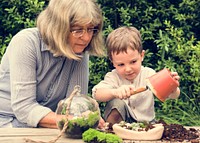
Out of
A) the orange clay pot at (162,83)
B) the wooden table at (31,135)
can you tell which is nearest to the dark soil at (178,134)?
the orange clay pot at (162,83)

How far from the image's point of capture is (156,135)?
3330 mm

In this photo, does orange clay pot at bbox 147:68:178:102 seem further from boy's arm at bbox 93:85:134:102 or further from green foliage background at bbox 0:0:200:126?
green foliage background at bbox 0:0:200:126

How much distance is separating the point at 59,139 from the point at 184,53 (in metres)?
2.55

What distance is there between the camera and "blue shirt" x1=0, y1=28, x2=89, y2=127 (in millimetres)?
3805

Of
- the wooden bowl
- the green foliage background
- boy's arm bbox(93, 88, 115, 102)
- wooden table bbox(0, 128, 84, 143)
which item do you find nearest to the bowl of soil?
the wooden bowl

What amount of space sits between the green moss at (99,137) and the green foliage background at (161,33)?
234 cm

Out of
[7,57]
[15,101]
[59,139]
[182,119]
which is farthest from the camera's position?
[182,119]

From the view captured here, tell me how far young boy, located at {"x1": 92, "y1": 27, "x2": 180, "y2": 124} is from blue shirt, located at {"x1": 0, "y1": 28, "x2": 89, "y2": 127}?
200mm

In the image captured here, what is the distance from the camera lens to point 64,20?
3.78 m

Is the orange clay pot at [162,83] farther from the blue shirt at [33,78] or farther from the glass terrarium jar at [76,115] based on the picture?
the blue shirt at [33,78]

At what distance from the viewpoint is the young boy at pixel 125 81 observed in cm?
395

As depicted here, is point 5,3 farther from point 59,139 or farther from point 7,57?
point 59,139

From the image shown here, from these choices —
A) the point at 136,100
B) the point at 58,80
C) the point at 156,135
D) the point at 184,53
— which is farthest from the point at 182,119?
the point at 156,135

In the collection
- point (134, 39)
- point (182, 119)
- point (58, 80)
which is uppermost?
point (134, 39)
